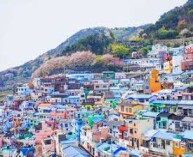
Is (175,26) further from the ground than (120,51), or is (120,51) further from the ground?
(175,26)

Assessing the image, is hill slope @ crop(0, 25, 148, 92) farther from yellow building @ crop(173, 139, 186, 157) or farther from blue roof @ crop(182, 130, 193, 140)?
yellow building @ crop(173, 139, 186, 157)

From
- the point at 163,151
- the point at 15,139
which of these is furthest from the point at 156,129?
the point at 15,139

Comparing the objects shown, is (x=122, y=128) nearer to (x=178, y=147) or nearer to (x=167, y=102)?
(x=167, y=102)

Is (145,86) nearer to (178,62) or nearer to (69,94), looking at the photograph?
(178,62)

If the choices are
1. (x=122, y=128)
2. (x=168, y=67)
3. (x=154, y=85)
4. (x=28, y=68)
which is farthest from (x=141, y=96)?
(x=28, y=68)

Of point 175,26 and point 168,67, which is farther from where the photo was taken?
point 175,26

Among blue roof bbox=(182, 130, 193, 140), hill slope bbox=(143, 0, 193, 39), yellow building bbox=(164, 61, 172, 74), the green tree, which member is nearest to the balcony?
blue roof bbox=(182, 130, 193, 140)

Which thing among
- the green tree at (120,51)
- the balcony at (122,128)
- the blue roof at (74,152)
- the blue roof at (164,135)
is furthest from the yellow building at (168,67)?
the blue roof at (164,135)
